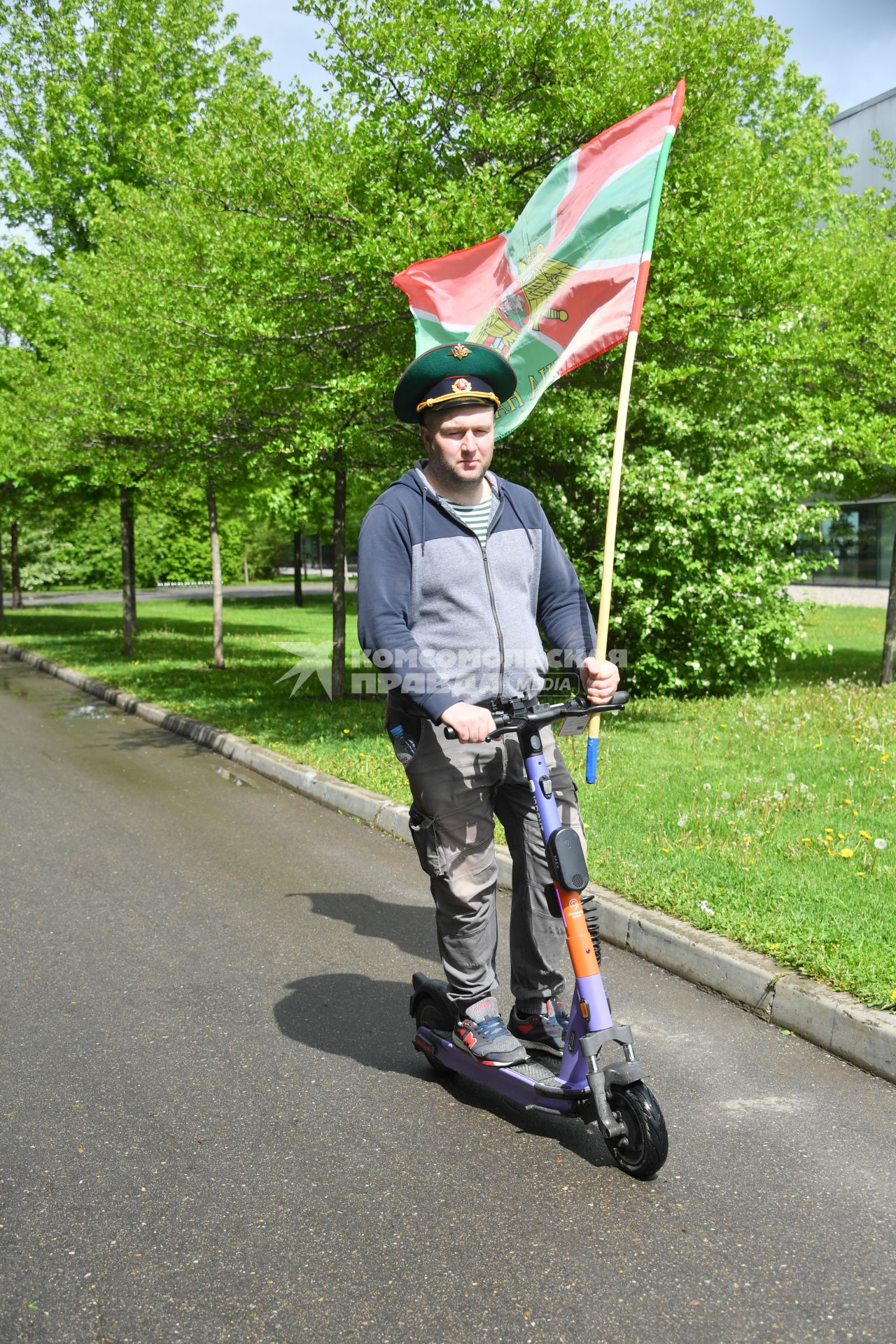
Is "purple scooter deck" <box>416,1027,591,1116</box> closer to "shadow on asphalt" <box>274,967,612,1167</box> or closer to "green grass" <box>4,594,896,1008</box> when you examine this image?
"shadow on asphalt" <box>274,967,612,1167</box>

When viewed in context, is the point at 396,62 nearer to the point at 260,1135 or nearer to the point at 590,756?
the point at 590,756

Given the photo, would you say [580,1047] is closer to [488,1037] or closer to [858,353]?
[488,1037]

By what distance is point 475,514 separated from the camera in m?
3.52

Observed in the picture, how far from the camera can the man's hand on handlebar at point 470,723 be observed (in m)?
3.02

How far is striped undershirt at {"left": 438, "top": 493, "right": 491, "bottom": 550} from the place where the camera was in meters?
3.48

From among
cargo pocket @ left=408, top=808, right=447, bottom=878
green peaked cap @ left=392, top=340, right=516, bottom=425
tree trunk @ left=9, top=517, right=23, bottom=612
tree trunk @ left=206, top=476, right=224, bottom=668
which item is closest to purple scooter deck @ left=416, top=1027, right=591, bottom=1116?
cargo pocket @ left=408, top=808, right=447, bottom=878

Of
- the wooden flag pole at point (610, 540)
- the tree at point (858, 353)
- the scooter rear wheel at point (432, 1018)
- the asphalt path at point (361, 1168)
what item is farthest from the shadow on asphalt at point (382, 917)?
the tree at point (858, 353)

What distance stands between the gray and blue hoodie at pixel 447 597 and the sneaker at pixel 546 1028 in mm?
1043

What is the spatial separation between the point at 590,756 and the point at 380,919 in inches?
86.5

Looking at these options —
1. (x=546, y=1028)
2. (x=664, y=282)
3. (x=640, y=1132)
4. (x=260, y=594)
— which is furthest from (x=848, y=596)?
(x=640, y=1132)

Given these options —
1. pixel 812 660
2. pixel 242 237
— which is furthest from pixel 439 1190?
pixel 812 660

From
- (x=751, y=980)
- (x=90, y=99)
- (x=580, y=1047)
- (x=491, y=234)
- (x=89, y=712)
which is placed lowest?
(x=89, y=712)

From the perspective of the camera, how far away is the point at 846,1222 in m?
2.97

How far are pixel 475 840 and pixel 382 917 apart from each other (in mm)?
2265
